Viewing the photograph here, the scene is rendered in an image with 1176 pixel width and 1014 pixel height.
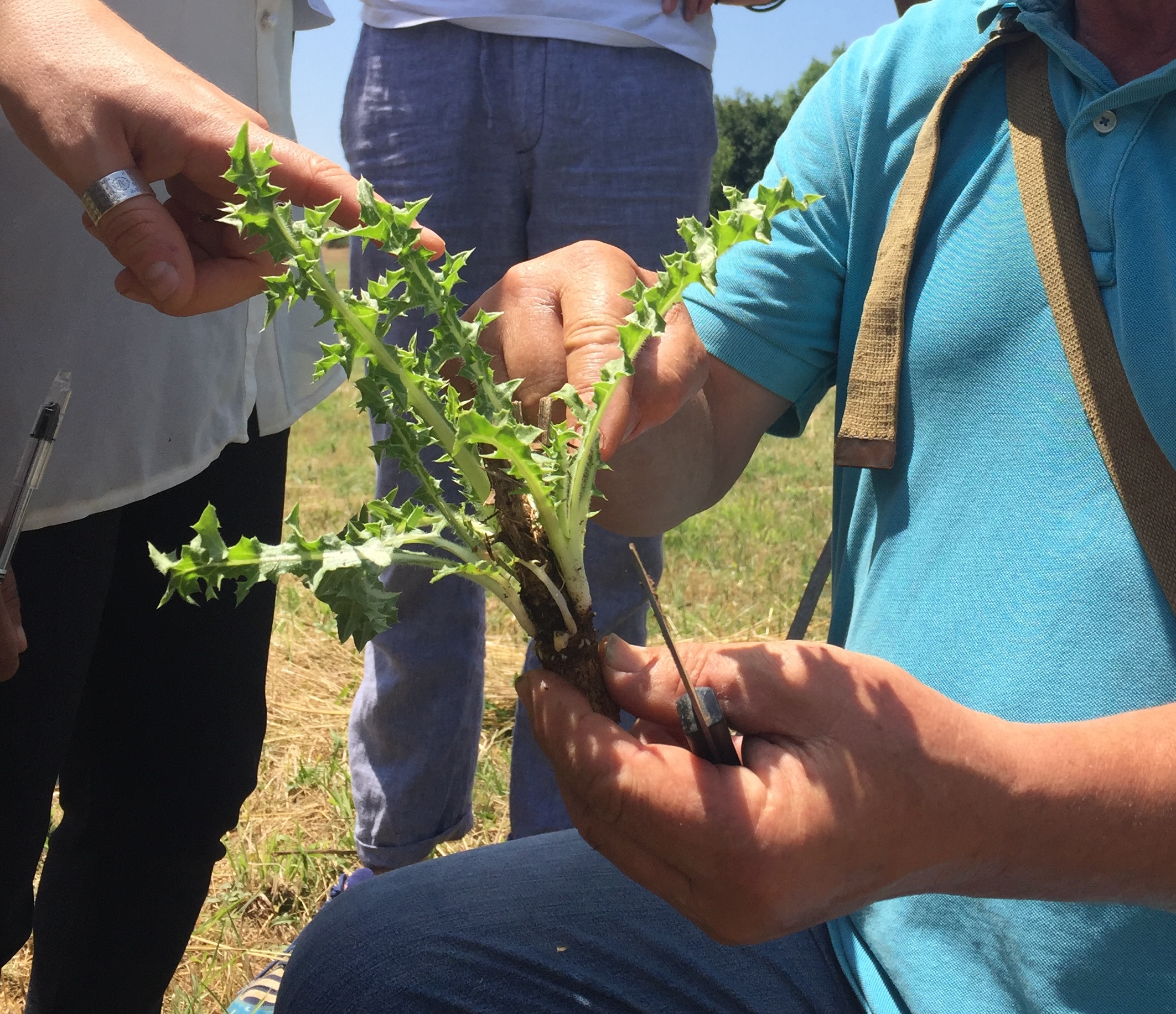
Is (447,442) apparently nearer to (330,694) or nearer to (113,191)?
(113,191)

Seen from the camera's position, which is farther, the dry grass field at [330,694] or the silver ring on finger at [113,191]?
the dry grass field at [330,694]

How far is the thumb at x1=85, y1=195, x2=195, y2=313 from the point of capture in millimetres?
1282

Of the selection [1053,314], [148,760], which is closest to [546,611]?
[1053,314]

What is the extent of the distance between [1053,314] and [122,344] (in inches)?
51.5

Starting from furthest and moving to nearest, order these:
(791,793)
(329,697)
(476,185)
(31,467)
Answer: (329,697) < (476,185) < (31,467) < (791,793)

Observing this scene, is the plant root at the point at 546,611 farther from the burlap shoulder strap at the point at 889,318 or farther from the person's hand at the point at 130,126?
the burlap shoulder strap at the point at 889,318

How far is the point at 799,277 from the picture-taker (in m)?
1.58

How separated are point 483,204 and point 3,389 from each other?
1.32 meters

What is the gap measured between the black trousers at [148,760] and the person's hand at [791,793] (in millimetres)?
983

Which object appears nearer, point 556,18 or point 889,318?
point 889,318

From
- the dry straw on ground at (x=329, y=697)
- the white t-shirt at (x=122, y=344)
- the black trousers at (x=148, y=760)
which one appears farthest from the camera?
the dry straw on ground at (x=329, y=697)

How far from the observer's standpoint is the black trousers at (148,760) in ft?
6.08

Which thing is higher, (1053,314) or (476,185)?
(476,185)

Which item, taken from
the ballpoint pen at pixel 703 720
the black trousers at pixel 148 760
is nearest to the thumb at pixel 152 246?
the black trousers at pixel 148 760
